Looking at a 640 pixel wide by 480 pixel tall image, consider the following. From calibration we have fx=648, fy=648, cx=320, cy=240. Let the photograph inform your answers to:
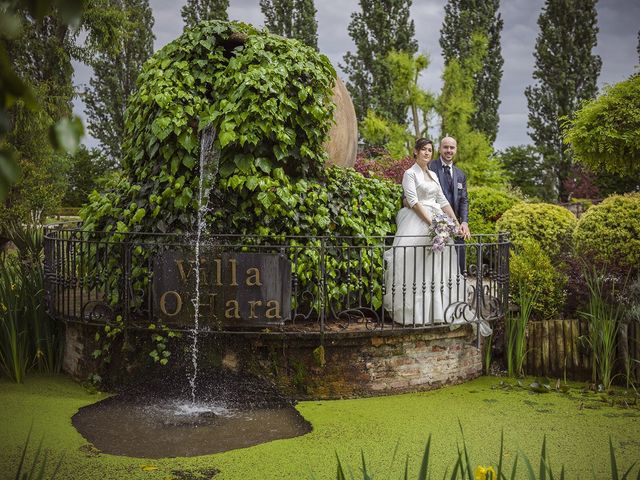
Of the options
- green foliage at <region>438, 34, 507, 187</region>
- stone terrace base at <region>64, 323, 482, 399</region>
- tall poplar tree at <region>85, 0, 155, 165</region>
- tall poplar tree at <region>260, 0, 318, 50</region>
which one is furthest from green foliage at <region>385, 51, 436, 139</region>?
stone terrace base at <region>64, 323, 482, 399</region>

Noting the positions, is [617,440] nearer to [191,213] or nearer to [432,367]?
[432,367]

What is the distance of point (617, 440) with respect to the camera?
5.15 meters

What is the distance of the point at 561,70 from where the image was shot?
27.3m

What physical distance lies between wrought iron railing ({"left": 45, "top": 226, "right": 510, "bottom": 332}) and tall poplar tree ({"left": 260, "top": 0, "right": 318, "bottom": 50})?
75.8 feet

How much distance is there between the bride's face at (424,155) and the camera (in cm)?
705

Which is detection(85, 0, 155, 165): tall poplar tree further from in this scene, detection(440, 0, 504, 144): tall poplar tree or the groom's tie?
the groom's tie

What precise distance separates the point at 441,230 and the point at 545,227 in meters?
3.65

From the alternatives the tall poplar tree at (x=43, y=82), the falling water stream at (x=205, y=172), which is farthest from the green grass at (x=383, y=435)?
the tall poplar tree at (x=43, y=82)

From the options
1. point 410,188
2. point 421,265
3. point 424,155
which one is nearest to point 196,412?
point 421,265

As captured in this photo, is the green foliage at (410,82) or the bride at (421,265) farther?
the green foliage at (410,82)

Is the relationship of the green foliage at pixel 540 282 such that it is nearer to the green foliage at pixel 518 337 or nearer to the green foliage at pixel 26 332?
the green foliage at pixel 518 337

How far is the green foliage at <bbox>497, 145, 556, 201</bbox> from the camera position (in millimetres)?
29766

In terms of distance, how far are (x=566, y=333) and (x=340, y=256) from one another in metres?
2.59

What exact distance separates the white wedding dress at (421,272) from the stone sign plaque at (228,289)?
1209 mm
